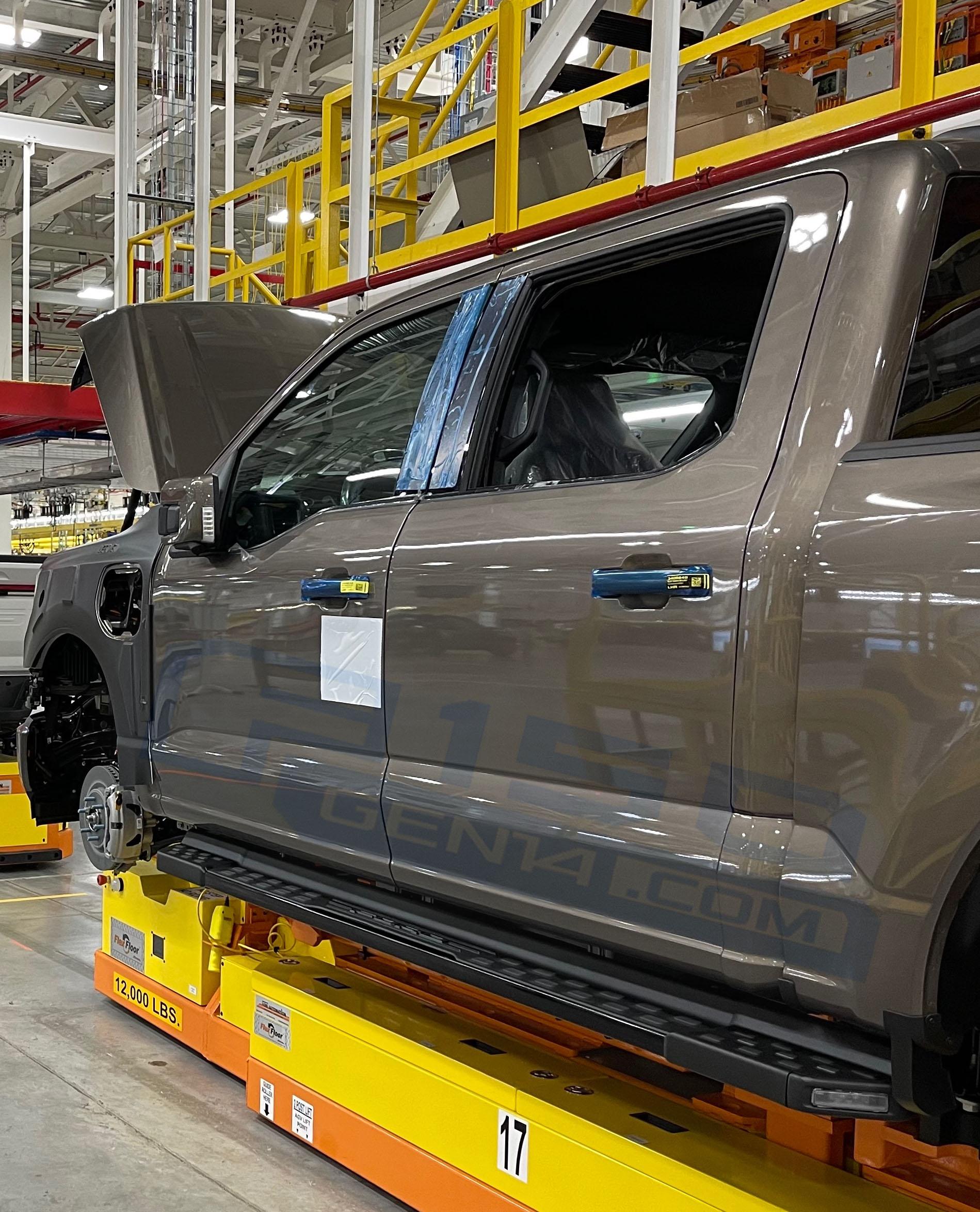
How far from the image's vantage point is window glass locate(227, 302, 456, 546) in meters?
3.30

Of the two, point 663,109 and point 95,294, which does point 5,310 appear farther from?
point 663,109

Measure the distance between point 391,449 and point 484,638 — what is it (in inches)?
32.0

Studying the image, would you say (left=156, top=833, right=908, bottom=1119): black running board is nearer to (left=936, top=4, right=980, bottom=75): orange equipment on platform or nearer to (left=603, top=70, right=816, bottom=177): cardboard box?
(left=603, top=70, right=816, bottom=177): cardboard box

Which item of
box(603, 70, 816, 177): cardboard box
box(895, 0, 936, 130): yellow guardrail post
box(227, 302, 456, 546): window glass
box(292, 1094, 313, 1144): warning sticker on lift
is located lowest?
box(292, 1094, 313, 1144): warning sticker on lift

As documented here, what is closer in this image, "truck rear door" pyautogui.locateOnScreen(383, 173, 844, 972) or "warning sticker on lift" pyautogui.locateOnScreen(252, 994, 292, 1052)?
"truck rear door" pyautogui.locateOnScreen(383, 173, 844, 972)

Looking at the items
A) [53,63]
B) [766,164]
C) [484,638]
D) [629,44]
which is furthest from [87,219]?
[484,638]

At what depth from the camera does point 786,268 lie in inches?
91.0

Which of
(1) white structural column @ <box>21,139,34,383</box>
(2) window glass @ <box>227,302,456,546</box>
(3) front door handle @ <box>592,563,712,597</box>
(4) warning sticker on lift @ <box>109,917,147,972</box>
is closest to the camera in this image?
(3) front door handle @ <box>592,563,712,597</box>

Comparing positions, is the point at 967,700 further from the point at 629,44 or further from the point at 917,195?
the point at 629,44

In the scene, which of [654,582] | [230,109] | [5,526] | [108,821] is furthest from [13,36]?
[654,582]

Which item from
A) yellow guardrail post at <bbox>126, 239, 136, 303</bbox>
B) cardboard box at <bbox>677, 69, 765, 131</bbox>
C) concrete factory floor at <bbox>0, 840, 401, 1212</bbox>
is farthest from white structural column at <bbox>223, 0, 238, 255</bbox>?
concrete factory floor at <bbox>0, 840, 401, 1212</bbox>

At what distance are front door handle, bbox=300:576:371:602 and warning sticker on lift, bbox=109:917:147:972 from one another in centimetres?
211

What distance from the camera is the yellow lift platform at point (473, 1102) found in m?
2.40

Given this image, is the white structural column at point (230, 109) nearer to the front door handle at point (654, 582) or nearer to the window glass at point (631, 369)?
the window glass at point (631, 369)
